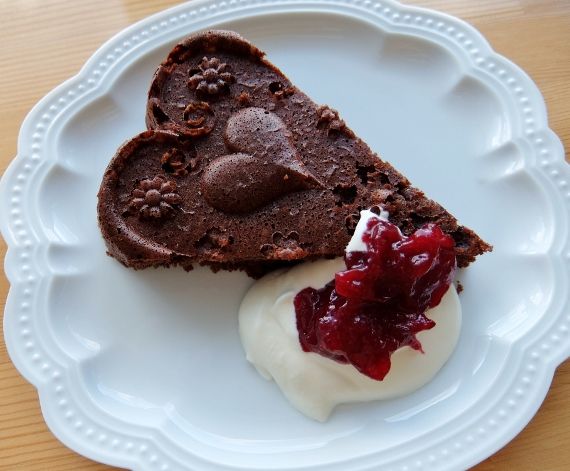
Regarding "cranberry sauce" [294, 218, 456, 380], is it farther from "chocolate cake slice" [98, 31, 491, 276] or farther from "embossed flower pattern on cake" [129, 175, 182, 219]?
"embossed flower pattern on cake" [129, 175, 182, 219]

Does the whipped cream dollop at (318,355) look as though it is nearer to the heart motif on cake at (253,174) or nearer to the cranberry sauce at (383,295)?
the cranberry sauce at (383,295)

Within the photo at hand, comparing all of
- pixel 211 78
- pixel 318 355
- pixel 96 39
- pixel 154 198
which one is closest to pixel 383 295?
pixel 318 355

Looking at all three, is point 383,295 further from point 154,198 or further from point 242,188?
point 154,198

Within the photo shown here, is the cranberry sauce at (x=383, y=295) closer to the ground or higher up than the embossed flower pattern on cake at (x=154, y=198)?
closer to the ground

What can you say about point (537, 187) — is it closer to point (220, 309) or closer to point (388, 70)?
point (388, 70)

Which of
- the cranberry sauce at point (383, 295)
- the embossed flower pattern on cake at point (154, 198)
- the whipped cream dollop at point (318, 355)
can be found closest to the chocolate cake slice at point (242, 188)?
the embossed flower pattern on cake at point (154, 198)

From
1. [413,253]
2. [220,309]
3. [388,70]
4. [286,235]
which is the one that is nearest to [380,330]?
[413,253]
